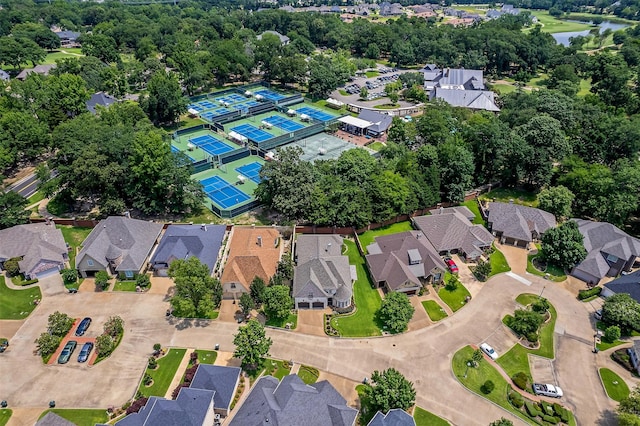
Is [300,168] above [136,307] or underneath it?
above

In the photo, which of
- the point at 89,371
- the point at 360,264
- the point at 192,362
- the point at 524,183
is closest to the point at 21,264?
the point at 89,371

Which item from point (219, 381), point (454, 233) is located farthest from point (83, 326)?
point (454, 233)

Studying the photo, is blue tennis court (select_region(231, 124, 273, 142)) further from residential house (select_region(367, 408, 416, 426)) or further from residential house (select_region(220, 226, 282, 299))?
residential house (select_region(367, 408, 416, 426))

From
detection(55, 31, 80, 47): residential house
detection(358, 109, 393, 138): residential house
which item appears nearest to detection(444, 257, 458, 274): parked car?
detection(358, 109, 393, 138): residential house

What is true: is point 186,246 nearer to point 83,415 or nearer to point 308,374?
point 83,415

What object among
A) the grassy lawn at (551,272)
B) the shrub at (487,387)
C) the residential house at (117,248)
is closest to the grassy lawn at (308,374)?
the shrub at (487,387)

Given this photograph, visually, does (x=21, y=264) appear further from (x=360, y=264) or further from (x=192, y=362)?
(x=360, y=264)
